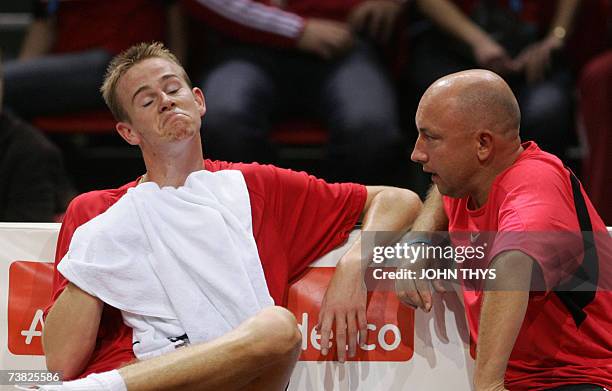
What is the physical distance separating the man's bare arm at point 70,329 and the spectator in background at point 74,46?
1413mm

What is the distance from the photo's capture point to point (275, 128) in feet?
11.3

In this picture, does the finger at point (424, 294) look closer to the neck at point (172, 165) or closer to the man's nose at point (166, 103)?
the neck at point (172, 165)

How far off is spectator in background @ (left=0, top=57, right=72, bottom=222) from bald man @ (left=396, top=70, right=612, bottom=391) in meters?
1.31

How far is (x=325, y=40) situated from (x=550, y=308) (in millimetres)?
1440

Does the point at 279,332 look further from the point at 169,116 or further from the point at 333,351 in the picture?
the point at 169,116

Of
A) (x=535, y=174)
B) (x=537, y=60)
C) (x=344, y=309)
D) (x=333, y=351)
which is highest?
(x=537, y=60)

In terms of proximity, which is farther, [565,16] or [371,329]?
[565,16]

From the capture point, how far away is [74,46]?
12.0 feet

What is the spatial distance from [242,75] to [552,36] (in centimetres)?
102

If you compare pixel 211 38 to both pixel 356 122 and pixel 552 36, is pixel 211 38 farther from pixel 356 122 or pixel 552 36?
pixel 552 36

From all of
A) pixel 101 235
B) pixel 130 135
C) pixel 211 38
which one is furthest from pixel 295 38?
pixel 101 235

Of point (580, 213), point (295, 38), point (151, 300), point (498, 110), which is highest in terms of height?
point (295, 38)

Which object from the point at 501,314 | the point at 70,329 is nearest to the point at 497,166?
the point at 501,314

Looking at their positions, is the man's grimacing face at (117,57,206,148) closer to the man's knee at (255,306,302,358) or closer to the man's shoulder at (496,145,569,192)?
the man's knee at (255,306,302,358)
